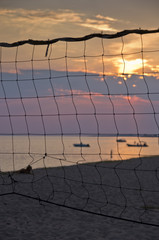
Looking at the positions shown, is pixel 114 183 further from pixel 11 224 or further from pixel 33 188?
pixel 11 224

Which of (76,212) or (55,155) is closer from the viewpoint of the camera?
(76,212)

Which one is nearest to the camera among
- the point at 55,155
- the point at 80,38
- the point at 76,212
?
the point at 80,38

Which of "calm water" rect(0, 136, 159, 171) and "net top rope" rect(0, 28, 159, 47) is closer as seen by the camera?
"net top rope" rect(0, 28, 159, 47)

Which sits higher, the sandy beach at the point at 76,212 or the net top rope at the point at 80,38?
the net top rope at the point at 80,38

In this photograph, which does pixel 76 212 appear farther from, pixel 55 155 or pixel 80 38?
pixel 55 155

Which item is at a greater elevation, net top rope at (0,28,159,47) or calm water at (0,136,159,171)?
net top rope at (0,28,159,47)

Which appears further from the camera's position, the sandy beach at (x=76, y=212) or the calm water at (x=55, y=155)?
the calm water at (x=55, y=155)

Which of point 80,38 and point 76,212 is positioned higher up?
point 80,38

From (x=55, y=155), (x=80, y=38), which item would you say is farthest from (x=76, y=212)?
(x=55, y=155)

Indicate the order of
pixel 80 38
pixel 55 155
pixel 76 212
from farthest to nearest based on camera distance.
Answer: pixel 55 155 → pixel 76 212 → pixel 80 38

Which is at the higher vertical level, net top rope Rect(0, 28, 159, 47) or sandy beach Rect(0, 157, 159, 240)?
net top rope Rect(0, 28, 159, 47)

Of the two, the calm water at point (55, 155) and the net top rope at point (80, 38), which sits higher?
the net top rope at point (80, 38)

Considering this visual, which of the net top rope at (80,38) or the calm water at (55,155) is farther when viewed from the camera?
the calm water at (55,155)

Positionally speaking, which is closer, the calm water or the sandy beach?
the sandy beach
